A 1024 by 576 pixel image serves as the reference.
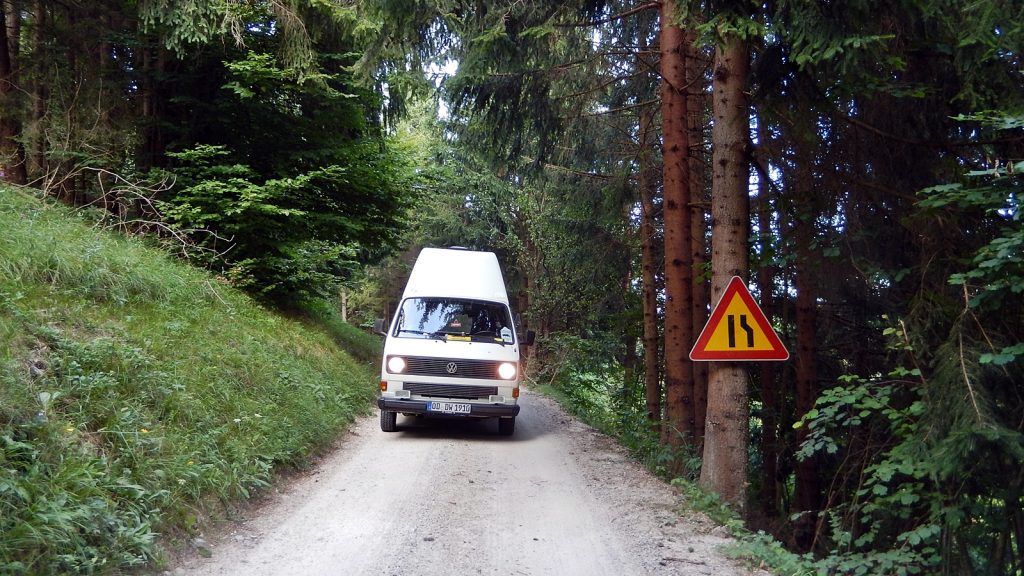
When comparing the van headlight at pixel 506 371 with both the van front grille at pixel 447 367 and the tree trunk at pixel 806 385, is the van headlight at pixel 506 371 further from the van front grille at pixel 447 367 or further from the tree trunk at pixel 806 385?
the tree trunk at pixel 806 385

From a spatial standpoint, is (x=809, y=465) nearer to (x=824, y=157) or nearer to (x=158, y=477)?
(x=824, y=157)

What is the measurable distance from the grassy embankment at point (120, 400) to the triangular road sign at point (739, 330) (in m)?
4.78

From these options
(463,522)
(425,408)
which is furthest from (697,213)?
(463,522)

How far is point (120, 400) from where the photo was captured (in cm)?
615

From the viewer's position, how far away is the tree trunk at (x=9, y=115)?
11445 millimetres

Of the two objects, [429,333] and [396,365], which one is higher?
[429,333]

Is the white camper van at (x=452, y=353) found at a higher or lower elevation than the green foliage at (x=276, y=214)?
lower

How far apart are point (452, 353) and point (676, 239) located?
3.77 m

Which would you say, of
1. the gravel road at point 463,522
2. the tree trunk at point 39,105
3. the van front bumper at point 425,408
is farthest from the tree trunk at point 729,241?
the tree trunk at point 39,105

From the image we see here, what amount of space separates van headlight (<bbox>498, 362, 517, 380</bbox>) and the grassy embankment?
2.66 metres

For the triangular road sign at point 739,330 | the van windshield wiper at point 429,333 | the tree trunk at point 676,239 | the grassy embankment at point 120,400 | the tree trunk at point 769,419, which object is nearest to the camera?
the grassy embankment at point 120,400

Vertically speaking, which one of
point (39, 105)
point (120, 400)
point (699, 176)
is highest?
point (39, 105)

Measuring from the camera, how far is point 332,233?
601 inches

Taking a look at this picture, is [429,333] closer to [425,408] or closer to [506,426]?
[425,408]
